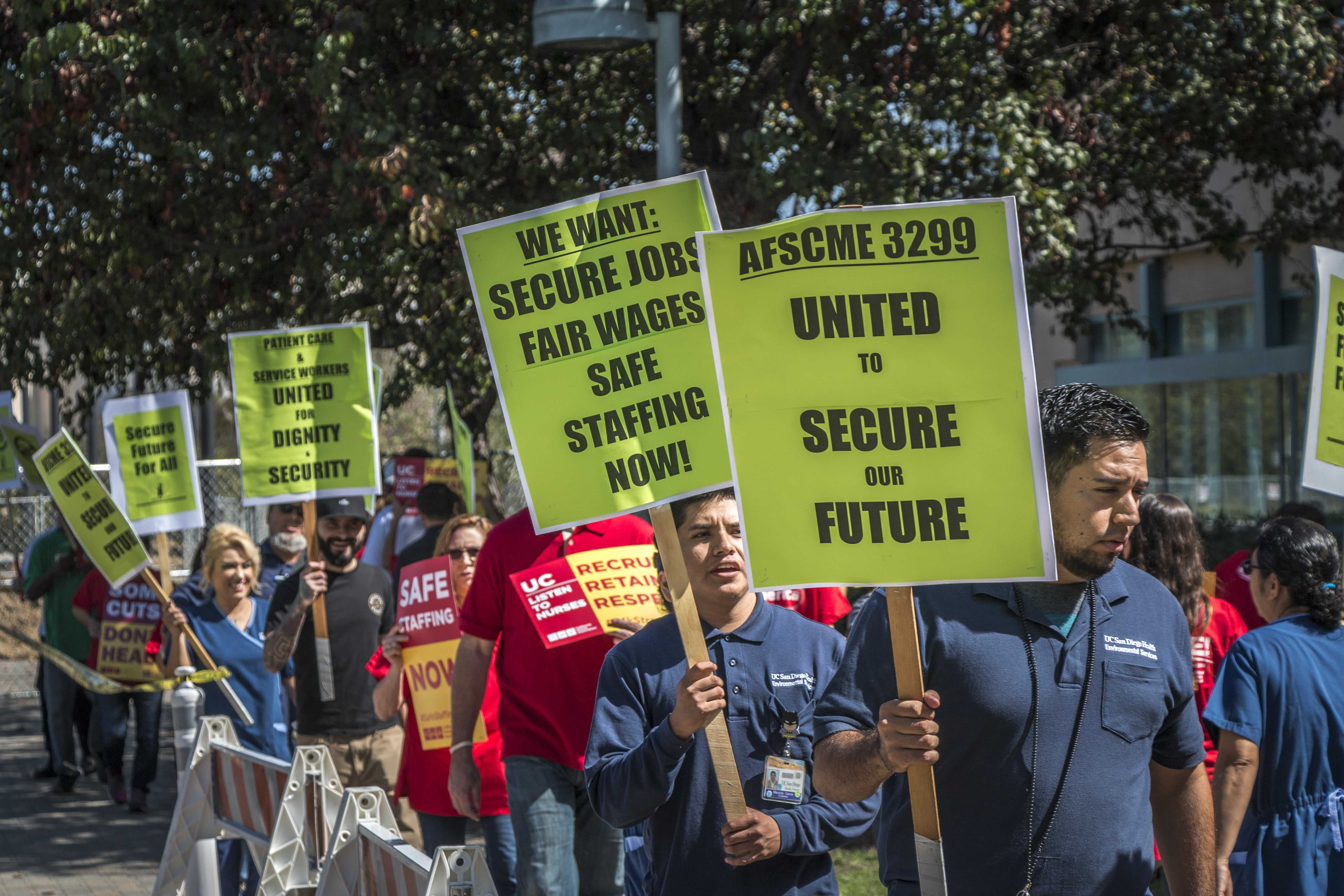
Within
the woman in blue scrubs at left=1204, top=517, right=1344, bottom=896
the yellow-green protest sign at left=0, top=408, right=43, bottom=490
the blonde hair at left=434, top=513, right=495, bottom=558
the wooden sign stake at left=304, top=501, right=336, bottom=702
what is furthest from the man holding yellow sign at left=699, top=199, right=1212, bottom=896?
the yellow-green protest sign at left=0, top=408, right=43, bottom=490

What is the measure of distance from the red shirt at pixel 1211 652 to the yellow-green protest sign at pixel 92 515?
16.0 ft

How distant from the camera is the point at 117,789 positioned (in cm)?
1020

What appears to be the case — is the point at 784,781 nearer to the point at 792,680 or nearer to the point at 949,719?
the point at 792,680

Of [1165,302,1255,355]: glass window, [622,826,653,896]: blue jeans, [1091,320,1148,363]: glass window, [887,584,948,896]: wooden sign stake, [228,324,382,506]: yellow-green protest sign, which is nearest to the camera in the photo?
[887,584,948,896]: wooden sign stake

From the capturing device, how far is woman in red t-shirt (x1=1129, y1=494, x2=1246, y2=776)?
5023 millimetres

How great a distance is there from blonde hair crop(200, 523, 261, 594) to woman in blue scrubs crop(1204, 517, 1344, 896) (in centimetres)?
532

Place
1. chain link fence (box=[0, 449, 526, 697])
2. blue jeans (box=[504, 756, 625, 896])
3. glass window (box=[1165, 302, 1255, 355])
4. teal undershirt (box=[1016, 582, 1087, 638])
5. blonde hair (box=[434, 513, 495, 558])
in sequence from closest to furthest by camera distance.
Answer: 1. teal undershirt (box=[1016, 582, 1087, 638])
2. blue jeans (box=[504, 756, 625, 896])
3. blonde hair (box=[434, 513, 495, 558])
4. chain link fence (box=[0, 449, 526, 697])
5. glass window (box=[1165, 302, 1255, 355])

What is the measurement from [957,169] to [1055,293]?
3802 mm

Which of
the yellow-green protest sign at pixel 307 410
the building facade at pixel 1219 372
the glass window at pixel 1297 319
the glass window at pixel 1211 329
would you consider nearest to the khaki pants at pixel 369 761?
the yellow-green protest sign at pixel 307 410

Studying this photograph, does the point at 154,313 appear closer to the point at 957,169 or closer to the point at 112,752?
the point at 112,752

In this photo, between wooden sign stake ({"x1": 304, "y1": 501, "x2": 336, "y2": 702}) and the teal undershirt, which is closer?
the teal undershirt

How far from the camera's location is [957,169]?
32.3 ft

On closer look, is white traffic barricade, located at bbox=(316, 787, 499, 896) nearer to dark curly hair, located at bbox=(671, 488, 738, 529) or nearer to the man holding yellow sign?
the man holding yellow sign

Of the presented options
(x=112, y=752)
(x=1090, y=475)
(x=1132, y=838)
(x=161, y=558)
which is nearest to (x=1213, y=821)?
(x=1132, y=838)
